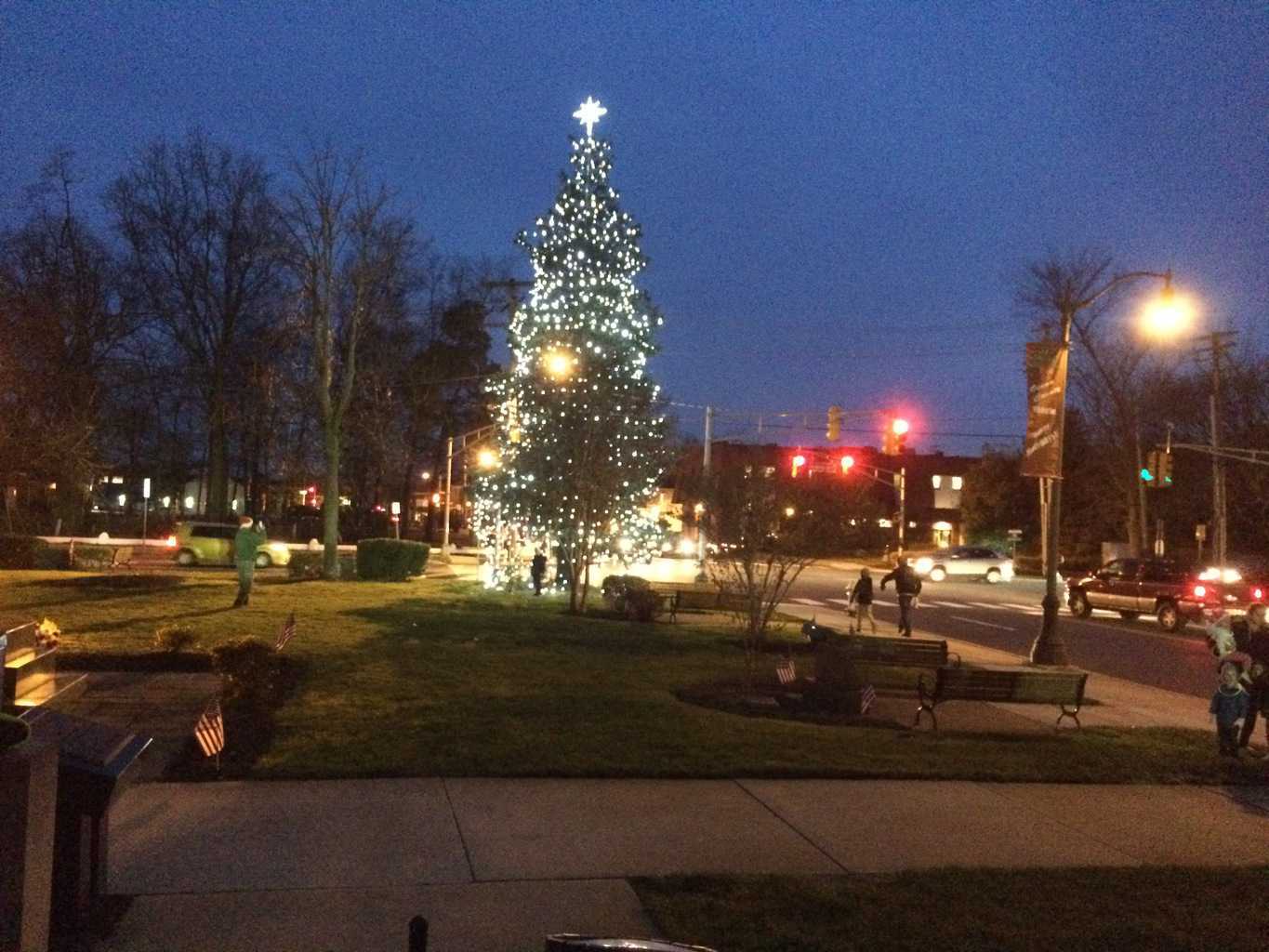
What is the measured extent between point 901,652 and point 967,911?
12693mm

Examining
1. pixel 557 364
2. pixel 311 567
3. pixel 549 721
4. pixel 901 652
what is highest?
pixel 557 364

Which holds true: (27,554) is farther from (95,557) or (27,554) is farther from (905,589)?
(905,589)

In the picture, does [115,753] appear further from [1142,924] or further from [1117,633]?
[1117,633]

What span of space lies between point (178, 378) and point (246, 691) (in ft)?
163

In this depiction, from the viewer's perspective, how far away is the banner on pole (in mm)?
20391

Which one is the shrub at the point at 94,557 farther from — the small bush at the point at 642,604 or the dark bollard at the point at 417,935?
the dark bollard at the point at 417,935

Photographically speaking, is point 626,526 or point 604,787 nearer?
point 604,787

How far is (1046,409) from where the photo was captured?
67.3 ft

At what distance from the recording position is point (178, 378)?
60188 millimetres

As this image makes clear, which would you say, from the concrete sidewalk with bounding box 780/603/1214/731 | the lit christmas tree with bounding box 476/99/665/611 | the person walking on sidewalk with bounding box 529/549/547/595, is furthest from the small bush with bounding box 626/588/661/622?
the concrete sidewalk with bounding box 780/603/1214/731

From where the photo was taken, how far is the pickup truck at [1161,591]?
3459cm

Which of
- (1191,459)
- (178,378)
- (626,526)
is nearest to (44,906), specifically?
(626,526)

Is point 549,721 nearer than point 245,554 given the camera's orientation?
Yes

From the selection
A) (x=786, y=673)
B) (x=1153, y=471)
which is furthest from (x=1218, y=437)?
(x=786, y=673)
